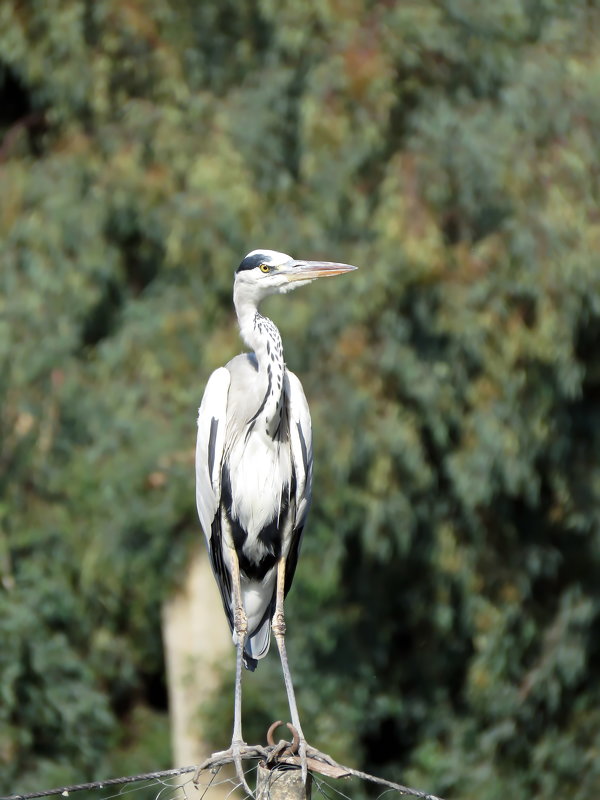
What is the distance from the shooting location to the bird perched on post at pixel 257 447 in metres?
4.59

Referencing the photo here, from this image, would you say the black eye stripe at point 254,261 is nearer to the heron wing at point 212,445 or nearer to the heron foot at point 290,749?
the heron wing at point 212,445

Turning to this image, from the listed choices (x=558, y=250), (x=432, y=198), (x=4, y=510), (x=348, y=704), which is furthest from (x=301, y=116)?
(x=348, y=704)

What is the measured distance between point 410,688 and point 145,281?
2.87 metres

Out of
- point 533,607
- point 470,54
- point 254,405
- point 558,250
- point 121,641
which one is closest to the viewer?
point 254,405

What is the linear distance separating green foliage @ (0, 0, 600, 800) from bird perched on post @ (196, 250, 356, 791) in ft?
7.48

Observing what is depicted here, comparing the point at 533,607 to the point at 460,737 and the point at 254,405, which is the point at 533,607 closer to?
the point at 460,737

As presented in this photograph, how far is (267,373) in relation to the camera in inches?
180

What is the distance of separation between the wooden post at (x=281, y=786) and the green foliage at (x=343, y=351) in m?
3.81

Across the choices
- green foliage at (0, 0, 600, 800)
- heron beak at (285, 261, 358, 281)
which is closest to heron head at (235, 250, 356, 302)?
heron beak at (285, 261, 358, 281)

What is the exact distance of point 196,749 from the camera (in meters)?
8.22

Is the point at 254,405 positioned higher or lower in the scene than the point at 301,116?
lower

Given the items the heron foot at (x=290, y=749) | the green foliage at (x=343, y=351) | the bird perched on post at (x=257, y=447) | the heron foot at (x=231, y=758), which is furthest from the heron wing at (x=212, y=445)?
the green foliage at (x=343, y=351)

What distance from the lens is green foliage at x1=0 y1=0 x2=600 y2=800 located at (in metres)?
7.01

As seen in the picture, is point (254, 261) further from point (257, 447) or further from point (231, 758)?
point (231, 758)
